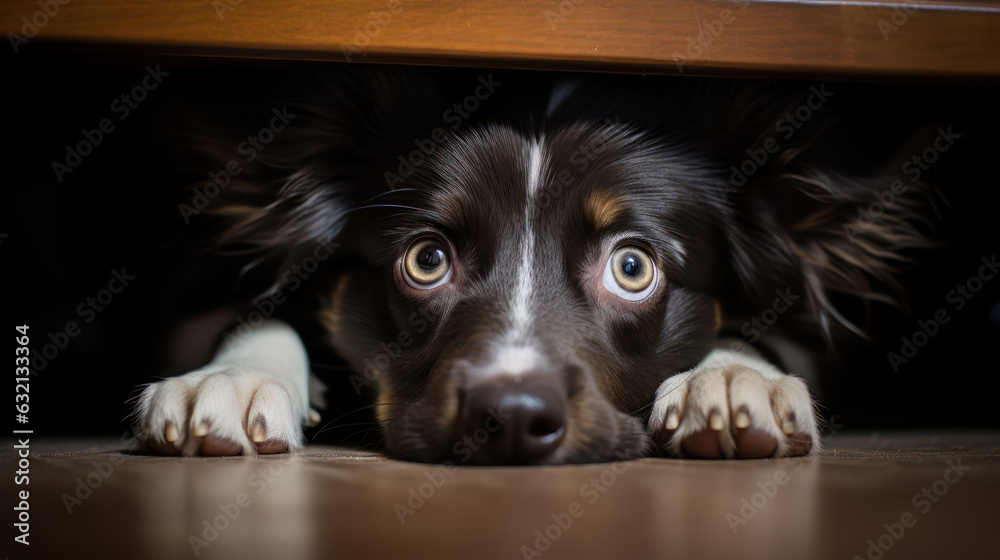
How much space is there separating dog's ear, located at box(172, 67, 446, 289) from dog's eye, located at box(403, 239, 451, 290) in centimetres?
27

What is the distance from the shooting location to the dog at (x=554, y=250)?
4.99 feet

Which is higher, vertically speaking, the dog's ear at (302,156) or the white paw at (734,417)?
the dog's ear at (302,156)

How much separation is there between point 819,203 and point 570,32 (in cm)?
113

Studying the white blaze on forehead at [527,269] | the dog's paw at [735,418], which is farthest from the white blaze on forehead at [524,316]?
the dog's paw at [735,418]

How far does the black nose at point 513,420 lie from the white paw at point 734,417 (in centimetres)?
30

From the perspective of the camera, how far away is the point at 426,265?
1.94 m

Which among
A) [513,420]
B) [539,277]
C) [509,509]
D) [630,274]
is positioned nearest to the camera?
[509,509]

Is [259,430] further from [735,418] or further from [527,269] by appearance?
[735,418]

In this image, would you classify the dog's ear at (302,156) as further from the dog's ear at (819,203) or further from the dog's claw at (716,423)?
the dog's claw at (716,423)

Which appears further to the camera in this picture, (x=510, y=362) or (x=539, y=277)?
(x=539, y=277)

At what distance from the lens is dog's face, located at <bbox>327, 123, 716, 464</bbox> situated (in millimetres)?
1572

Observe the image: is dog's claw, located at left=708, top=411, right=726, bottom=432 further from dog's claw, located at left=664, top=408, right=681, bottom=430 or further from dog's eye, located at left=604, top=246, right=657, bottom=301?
dog's eye, located at left=604, top=246, right=657, bottom=301

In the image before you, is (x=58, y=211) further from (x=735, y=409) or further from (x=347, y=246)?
(x=735, y=409)

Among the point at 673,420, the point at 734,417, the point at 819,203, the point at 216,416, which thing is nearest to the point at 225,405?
the point at 216,416
